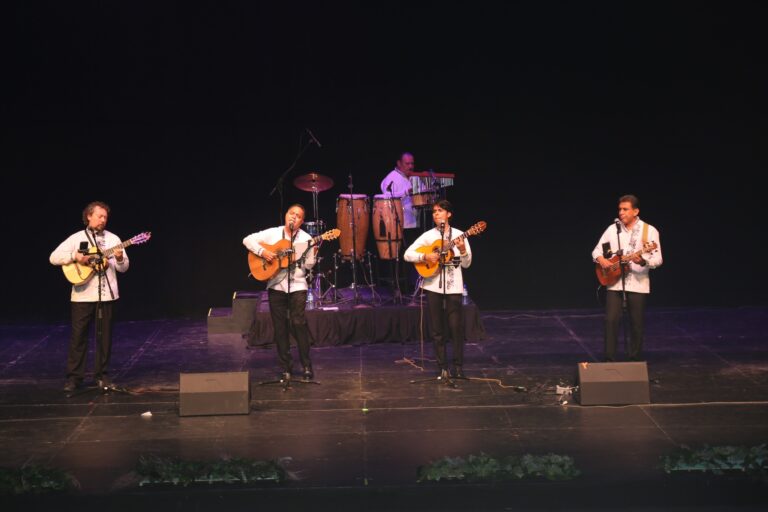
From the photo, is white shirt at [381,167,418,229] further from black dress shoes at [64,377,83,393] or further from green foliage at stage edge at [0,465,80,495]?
green foliage at stage edge at [0,465,80,495]

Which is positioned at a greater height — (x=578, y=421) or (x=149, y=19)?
(x=149, y=19)

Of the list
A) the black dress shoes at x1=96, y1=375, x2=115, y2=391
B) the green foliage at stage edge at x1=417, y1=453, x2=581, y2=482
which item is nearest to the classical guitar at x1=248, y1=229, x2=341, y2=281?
the black dress shoes at x1=96, y1=375, x2=115, y2=391

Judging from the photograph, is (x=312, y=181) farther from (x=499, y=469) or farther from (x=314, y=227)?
(x=499, y=469)

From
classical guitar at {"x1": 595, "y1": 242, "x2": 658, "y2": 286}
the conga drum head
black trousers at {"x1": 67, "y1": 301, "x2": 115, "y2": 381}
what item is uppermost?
the conga drum head

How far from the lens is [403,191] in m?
12.1

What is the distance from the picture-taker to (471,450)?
7.32 metres

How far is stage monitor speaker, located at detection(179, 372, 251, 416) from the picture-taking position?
834 centimetres

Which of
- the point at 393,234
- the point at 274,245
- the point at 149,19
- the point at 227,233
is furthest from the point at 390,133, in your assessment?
the point at 274,245

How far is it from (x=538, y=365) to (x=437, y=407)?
78.3 inches

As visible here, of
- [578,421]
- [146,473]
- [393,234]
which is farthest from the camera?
[393,234]

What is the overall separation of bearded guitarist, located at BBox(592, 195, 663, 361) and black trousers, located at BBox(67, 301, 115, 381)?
469cm

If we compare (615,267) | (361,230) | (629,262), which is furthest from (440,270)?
(361,230)

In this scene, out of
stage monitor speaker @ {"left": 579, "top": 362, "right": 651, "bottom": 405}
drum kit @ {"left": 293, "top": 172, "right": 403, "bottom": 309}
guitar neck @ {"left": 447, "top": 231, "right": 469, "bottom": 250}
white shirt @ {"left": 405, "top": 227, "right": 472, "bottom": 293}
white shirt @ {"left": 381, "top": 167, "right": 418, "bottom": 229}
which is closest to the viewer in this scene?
stage monitor speaker @ {"left": 579, "top": 362, "right": 651, "bottom": 405}

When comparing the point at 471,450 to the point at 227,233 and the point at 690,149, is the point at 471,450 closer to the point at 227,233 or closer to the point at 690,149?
the point at 227,233
